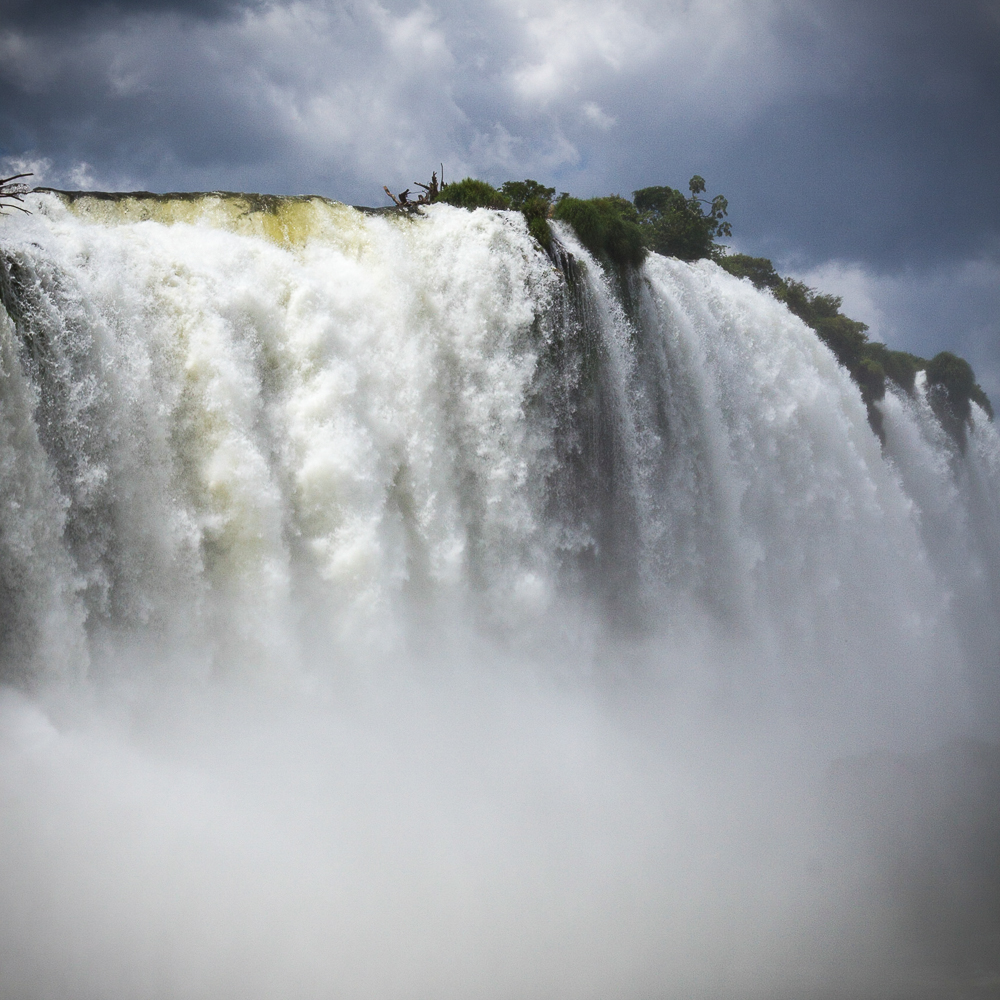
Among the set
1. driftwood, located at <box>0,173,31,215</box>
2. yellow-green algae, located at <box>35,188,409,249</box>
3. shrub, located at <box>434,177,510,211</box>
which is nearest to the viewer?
driftwood, located at <box>0,173,31,215</box>


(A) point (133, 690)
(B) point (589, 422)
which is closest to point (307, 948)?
(A) point (133, 690)

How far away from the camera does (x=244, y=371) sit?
10.1m

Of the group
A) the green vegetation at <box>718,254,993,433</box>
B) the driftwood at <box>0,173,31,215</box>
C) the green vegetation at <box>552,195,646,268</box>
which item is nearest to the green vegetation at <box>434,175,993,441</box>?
the green vegetation at <box>718,254,993,433</box>

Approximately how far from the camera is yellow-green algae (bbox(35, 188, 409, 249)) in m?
10.5

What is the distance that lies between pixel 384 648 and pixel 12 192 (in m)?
6.50

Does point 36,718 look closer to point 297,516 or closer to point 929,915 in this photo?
point 297,516

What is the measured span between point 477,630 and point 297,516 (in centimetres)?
308

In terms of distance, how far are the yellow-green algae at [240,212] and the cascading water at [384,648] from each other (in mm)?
55

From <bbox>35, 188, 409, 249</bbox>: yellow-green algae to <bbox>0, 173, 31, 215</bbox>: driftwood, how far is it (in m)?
0.38

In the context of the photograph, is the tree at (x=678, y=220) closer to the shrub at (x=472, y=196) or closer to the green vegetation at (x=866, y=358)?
the green vegetation at (x=866, y=358)

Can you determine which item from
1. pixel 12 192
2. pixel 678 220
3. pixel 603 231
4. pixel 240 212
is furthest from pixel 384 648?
pixel 678 220

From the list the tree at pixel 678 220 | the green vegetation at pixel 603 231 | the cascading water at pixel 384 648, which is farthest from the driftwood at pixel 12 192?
the tree at pixel 678 220

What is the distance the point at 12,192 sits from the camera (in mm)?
9609

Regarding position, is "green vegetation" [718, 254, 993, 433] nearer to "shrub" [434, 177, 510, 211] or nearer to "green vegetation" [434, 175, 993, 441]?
"green vegetation" [434, 175, 993, 441]
